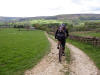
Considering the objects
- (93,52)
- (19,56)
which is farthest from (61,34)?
(93,52)

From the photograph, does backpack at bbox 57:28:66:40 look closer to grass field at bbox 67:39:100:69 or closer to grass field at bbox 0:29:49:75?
grass field at bbox 0:29:49:75

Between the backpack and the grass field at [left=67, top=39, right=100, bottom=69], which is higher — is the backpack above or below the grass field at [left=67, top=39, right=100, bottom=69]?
above

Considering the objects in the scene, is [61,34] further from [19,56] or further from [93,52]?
[93,52]

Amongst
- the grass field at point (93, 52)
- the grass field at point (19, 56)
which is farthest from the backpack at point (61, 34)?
the grass field at point (93, 52)

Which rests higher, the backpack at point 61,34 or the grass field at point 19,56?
the backpack at point 61,34

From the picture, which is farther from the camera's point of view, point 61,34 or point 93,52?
point 93,52

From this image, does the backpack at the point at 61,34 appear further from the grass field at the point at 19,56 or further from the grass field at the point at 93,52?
the grass field at the point at 93,52

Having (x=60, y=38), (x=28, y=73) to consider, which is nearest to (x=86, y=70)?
(x=60, y=38)

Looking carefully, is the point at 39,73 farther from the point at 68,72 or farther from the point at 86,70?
the point at 86,70

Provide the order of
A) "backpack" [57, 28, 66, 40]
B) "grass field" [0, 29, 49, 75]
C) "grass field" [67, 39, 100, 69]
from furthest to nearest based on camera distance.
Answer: "grass field" [67, 39, 100, 69] < "backpack" [57, 28, 66, 40] < "grass field" [0, 29, 49, 75]

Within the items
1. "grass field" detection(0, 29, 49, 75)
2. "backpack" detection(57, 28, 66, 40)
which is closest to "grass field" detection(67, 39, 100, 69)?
"backpack" detection(57, 28, 66, 40)

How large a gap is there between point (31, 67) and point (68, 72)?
91.2 inches

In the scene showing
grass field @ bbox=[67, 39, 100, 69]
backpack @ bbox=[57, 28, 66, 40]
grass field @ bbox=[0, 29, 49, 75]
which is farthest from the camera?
grass field @ bbox=[67, 39, 100, 69]

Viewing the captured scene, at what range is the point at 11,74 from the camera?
7539 mm
